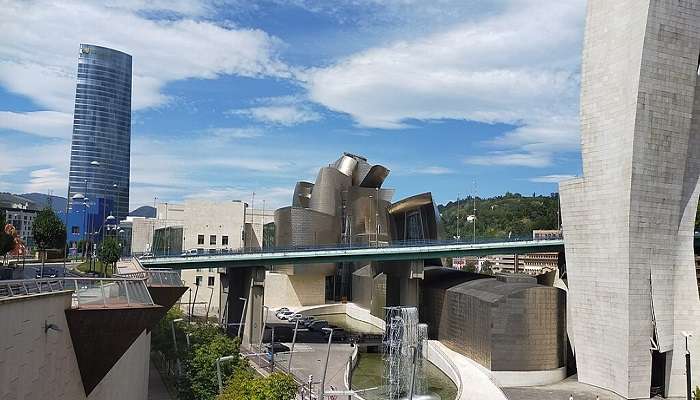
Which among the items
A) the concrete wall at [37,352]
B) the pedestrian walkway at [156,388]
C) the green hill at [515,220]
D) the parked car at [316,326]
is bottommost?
the parked car at [316,326]

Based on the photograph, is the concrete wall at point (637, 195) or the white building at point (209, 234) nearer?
the concrete wall at point (637, 195)

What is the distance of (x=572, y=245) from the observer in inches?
1567

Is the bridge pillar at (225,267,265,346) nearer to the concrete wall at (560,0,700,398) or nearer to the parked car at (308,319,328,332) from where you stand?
the parked car at (308,319,328,332)

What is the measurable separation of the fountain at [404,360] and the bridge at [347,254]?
9.66 m

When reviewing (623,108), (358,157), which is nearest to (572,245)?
(623,108)

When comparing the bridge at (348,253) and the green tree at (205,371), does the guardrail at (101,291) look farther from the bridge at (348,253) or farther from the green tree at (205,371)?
the bridge at (348,253)

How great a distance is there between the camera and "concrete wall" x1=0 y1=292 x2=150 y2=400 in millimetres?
10031

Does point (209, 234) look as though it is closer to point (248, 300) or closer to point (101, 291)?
point (248, 300)

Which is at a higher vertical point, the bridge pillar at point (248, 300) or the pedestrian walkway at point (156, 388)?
the bridge pillar at point (248, 300)

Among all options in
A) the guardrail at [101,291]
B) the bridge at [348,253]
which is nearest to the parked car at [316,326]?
the bridge at [348,253]

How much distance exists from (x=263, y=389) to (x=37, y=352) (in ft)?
35.1

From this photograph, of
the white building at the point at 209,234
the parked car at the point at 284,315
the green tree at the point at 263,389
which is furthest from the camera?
the white building at the point at 209,234

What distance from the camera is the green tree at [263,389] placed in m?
20.6

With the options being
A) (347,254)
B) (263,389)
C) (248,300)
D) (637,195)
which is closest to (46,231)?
(248,300)
